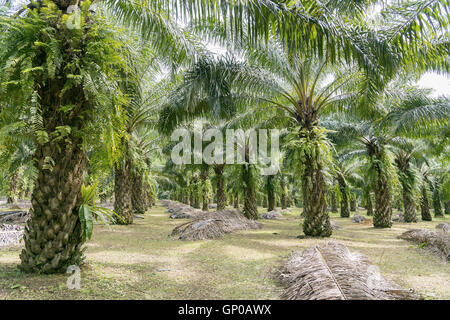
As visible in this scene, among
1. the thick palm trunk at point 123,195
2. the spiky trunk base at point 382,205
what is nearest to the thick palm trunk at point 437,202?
the spiky trunk base at point 382,205

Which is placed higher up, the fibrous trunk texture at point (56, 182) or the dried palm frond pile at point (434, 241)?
the fibrous trunk texture at point (56, 182)

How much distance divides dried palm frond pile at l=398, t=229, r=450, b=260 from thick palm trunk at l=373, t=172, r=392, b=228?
16.2ft

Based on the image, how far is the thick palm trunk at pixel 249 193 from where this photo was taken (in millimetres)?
13125

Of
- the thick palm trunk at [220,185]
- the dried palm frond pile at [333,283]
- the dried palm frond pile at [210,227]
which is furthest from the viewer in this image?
the thick palm trunk at [220,185]

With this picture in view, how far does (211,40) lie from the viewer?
8180 millimetres

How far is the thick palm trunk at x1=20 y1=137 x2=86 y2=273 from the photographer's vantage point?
3730 mm

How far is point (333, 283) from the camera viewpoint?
305 centimetres

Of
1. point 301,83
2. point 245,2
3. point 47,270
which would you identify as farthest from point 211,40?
point 47,270

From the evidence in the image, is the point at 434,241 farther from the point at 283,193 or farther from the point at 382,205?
the point at 283,193

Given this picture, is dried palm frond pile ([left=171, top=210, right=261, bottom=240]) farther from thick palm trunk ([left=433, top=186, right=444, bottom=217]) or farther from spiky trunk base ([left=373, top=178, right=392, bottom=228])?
thick palm trunk ([left=433, top=186, right=444, bottom=217])

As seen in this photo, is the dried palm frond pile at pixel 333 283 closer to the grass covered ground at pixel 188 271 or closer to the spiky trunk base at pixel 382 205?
the grass covered ground at pixel 188 271

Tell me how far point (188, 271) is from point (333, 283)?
7.85ft

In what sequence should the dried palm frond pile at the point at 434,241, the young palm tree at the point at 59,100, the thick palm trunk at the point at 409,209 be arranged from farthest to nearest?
the thick palm trunk at the point at 409,209 < the dried palm frond pile at the point at 434,241 < the young palm tree at the point at 59,100

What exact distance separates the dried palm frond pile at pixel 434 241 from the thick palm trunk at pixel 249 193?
6.54 meters
